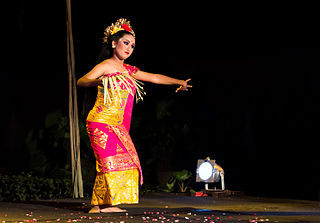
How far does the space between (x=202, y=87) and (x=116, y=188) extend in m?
4.20

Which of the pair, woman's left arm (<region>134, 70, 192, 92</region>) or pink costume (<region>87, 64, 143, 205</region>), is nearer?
pink costume (<region>87, 64, 143, 205</region>)

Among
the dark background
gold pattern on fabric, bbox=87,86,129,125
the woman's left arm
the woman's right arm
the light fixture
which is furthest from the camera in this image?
the dark background

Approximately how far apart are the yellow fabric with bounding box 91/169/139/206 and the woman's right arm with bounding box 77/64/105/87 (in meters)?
0.73

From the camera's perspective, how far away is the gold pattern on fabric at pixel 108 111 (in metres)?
5.02

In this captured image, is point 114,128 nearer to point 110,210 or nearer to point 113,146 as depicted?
point 113,146

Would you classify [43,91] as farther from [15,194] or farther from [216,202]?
[216,202]

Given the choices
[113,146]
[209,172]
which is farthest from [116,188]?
[209,172]

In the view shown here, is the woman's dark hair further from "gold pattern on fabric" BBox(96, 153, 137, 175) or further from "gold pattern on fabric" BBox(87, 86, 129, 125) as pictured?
"gold pattern on fabric" BBox(96, 153, 137, 175)

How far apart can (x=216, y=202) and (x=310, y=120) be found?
267cm

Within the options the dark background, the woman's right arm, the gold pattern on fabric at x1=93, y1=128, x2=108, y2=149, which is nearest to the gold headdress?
the woman's right arm

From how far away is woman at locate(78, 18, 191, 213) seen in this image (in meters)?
4.97

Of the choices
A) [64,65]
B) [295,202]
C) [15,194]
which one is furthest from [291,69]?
[15,194]

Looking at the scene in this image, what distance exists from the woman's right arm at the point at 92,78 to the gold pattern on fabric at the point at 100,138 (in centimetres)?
38

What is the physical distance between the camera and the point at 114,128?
5020mm
